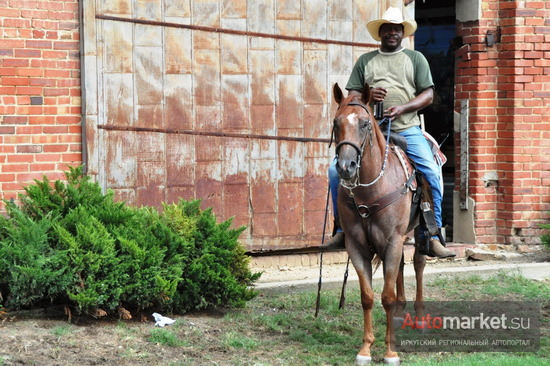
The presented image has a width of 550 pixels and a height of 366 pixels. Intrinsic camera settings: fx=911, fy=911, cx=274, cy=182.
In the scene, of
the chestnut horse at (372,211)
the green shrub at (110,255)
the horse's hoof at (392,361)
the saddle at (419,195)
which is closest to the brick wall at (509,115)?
the saddle at (419,195)

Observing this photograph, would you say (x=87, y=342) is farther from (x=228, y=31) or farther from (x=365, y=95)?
(x=228, y=31)

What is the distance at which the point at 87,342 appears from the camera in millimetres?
6738

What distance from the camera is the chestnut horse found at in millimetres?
6586

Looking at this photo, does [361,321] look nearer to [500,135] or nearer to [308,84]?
[308,84]

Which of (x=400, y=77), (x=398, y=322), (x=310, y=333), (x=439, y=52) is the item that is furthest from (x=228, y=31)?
(x=439, y=52)

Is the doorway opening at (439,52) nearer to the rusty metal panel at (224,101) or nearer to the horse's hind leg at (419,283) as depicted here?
the rusty metal panel at (224,101)

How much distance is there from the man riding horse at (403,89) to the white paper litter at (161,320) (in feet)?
4.59

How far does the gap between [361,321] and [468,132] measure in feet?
13.0

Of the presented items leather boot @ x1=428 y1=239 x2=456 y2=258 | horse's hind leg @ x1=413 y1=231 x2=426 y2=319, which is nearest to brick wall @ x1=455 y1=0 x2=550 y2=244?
horse's hind leg @ x1=413 y1=231 x2=426 y2=319

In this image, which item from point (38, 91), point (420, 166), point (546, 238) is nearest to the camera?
point (420, 166)

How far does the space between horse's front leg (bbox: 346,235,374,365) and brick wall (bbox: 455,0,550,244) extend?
456 centimetres

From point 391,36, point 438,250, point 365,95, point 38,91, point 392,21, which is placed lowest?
point 438,250

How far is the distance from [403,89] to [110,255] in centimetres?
269

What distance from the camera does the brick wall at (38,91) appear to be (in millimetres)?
8305
